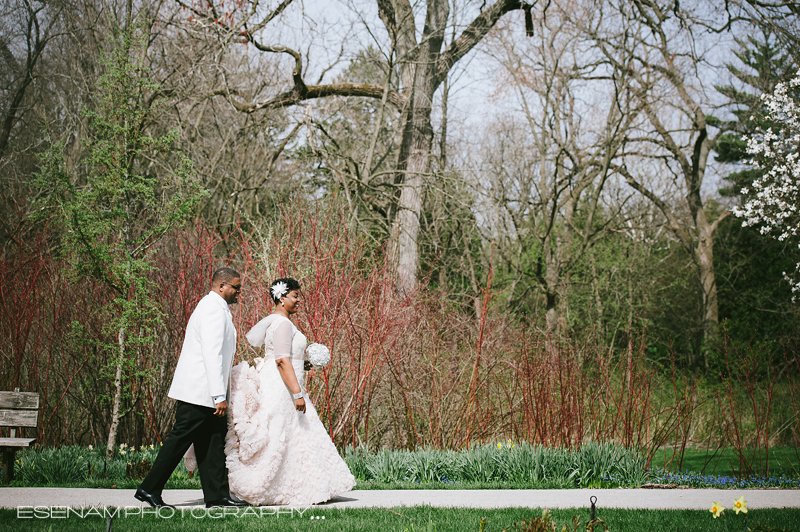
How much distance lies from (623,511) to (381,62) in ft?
32.3

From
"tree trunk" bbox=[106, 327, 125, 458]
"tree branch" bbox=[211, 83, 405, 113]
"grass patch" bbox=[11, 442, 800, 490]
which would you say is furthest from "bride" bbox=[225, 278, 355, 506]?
"tree branch" bbox=[211, 83, 405, 113]

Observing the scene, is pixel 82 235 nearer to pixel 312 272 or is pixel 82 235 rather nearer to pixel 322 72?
pixel 312 272

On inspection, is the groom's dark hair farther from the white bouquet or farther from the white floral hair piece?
the white bouquet

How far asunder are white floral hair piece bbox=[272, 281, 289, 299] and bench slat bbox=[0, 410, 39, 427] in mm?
3231

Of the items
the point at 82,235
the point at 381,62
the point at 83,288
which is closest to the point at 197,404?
the point at 82,235

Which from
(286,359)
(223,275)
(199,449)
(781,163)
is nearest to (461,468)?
(286,359)

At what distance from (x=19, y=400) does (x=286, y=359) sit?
3427mm

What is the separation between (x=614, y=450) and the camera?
6945 mm

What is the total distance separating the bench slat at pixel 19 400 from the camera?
22.5 feet

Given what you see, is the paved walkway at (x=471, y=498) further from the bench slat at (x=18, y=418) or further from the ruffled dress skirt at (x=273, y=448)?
the bench slat at (x=18, y=418)

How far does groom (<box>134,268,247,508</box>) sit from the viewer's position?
4.87m

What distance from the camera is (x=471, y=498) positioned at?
5.66m

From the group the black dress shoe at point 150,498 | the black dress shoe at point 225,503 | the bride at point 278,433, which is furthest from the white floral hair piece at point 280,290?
the black dress shoe at point 150,498

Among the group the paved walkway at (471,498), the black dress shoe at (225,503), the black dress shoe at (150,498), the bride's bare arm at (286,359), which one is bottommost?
the paved walkway at (471,498)
